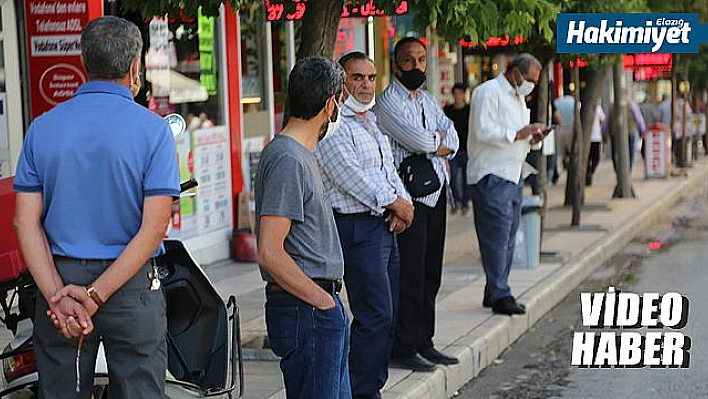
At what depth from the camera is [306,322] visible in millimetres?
5027

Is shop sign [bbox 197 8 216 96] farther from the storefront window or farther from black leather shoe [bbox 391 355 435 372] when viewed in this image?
black leather shoe [bbox 391 355 435 372]

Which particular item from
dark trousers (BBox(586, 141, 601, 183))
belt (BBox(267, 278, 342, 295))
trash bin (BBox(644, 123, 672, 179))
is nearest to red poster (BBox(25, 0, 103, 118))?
belt (BBox(267, 278, 342, 295))

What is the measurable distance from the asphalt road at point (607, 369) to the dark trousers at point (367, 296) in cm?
153

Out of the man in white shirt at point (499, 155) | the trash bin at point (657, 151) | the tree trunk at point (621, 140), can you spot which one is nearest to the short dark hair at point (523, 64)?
the man in white shirt at point (499, 155)

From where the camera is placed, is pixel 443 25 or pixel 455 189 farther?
pixel 455 189

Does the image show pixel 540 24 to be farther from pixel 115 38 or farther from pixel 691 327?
pixel 115 38

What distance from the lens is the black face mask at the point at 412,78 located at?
7.61 meters

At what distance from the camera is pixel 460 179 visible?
19609 millimetres

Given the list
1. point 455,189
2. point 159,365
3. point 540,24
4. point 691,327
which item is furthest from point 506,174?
point 455,189

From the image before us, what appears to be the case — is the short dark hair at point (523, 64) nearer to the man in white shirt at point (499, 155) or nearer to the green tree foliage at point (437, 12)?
the man in white shirt at point (499, 155)

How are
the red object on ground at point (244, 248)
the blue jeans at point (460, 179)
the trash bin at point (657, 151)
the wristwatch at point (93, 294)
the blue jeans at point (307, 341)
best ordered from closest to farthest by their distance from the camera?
the wristwatch at point (93, 294), the blue jeans at point (307, 341), the red object on ground at point (244, 248), the blue jeans at point (460, 179), the trash bin at point (657, 151)

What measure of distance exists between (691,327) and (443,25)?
370 cm

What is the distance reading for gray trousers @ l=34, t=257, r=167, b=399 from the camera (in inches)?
168

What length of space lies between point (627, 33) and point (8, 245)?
6968 mm
